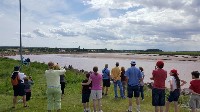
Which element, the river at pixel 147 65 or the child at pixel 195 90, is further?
the river at pixel 147 65

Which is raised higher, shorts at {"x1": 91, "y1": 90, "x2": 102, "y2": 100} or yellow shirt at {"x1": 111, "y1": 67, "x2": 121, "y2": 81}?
yellow shirt at {"x1": 111, "y1": 67, "x2": 121, "y2": 81}

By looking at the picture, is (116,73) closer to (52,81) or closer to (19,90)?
(19,90)

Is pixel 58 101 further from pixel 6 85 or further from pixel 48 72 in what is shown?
pixel 6 85

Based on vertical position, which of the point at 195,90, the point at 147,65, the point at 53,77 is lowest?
the point at 147,65

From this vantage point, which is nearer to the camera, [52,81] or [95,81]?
[52,81]

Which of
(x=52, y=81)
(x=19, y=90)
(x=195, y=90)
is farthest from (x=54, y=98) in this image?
(x=195, y=90)

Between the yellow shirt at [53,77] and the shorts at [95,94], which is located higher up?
the yellow shirt at [53,77]

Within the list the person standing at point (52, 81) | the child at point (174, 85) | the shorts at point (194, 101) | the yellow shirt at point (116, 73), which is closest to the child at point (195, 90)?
the shorts at point (194, 101)

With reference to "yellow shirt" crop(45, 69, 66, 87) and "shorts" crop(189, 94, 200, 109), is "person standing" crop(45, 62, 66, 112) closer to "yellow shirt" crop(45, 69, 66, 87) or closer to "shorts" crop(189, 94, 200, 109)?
"yellow shirt" crop(45, 69, 66, 87)

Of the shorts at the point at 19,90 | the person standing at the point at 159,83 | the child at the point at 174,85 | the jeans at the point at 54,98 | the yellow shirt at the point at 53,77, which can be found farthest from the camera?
the shorts at the point at 19,90

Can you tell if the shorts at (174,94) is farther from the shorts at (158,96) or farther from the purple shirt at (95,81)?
the purple shirt at (95,81)

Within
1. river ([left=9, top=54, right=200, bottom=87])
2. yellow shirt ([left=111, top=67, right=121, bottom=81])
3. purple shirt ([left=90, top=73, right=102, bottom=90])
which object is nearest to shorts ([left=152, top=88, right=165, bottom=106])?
purple shirt ([left=90, top=73, right=102, bottom=90])

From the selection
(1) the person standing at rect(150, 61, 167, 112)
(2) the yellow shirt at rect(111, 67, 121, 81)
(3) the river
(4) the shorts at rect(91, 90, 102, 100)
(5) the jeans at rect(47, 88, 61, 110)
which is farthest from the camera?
(3) the river

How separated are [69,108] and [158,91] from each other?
4854 millimetres
